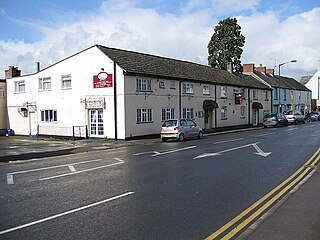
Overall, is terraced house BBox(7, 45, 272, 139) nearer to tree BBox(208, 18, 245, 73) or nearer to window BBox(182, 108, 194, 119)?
window BBox(182, 108, 194, 119)

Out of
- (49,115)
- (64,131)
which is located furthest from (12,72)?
(64,131)

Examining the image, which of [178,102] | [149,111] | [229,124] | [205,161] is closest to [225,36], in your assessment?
Result: [229,124]

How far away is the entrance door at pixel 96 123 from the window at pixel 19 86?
10.3 m

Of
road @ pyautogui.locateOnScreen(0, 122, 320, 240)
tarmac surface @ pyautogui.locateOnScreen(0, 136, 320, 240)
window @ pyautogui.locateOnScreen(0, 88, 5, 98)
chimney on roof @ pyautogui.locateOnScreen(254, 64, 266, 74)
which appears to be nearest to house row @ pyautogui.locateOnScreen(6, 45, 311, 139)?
window @ pyautogui.locateOnScreen(0, 88, 5, 98)

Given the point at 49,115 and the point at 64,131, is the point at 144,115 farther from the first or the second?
the point at 49,115

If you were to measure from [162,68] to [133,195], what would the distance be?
74.4 feet

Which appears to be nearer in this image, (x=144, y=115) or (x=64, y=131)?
(x=144, y=115)

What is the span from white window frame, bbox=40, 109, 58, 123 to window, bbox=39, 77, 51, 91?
78.5 inches

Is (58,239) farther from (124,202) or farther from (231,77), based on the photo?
(231,77)

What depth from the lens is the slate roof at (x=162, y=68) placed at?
25969 millimetres

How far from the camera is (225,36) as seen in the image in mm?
59750

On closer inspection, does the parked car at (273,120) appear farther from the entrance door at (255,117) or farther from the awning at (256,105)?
the entrance door at (255,117)

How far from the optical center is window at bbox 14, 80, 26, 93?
3294 centimetres

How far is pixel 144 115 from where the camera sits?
1037 inches
